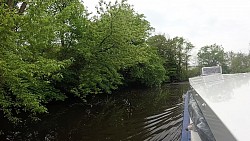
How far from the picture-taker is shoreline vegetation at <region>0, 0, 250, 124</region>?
8219 mm

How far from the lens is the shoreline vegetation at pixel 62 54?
8219mm

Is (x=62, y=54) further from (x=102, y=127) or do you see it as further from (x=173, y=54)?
(x=173, y=54)

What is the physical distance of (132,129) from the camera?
34.4 feet

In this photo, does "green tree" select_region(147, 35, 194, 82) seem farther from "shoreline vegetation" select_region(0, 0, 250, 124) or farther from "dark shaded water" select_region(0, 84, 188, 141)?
"dark shaded water" select_region(0, 84, 188, 141)

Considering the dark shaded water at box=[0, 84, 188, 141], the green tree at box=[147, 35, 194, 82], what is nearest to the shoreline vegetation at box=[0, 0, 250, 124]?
the dark shaded water at box=[0, 84, 188, 141]

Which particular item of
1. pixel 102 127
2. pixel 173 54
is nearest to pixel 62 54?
pixel 102 127

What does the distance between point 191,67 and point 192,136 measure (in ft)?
161

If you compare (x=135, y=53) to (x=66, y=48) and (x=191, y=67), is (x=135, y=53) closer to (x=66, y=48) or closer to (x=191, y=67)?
(x=66, y=48)

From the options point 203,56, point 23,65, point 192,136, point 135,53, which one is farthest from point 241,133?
point 203,56

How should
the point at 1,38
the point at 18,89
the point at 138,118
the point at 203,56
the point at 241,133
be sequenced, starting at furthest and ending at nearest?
the point at 203,56, the point at 138,118, the point at 18,89, the point at 1,38, the point at 241,133

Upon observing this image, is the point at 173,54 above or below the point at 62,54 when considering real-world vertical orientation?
above

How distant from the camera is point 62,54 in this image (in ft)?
56.7

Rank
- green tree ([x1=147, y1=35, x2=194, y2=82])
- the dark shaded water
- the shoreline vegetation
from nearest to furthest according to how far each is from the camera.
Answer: the shoreline vegetation → the dark shaded water → green tree ([x1=147, y1=35, x2=194, y2=82])

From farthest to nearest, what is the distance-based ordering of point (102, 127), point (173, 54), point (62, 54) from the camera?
1. point (173, 54)
2. point (62, 54)
3. point (102, 127)
